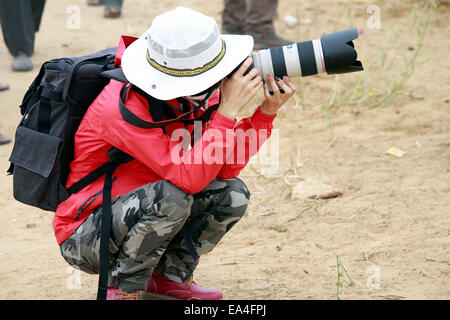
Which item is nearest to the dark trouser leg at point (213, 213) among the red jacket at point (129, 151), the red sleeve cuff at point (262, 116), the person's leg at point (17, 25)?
the red jacket at point (129, 151)

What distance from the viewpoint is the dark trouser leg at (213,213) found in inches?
84.0

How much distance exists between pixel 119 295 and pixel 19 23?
3.60 meters

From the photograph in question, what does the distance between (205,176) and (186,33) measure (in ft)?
1.47

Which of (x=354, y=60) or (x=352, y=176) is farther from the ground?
(x=354, y=60)

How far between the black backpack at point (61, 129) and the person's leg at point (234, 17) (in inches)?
134

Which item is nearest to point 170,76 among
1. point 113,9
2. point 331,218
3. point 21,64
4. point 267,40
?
point 331,218

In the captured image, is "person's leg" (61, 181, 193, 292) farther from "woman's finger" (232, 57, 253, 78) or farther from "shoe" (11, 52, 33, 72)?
"shoe" (11, 52, 33, 72)

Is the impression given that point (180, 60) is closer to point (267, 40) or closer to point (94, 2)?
point (267, 40)

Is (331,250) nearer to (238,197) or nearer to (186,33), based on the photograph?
(238,197)

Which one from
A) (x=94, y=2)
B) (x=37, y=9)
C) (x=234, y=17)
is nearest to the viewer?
(x=37, y=9)

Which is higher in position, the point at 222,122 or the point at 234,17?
the point at 222,122

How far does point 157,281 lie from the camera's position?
2.32 meters

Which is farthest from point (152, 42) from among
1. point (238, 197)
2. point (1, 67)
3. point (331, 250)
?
point (1, 67)

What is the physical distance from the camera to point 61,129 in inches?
79.7
